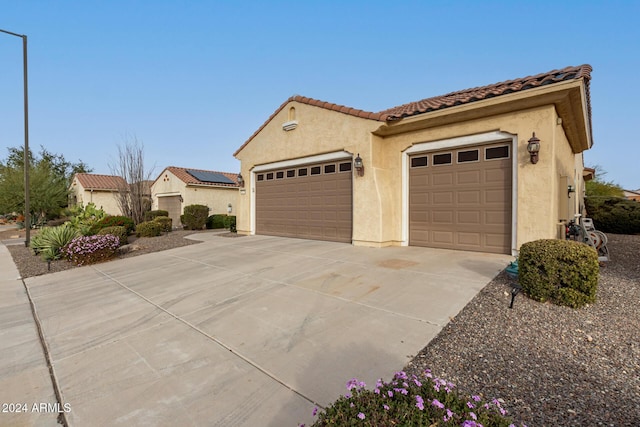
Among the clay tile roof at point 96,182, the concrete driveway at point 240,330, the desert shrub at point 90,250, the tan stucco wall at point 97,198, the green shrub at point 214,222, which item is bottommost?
the concrete driveway at point 240,330

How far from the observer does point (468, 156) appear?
775 cm

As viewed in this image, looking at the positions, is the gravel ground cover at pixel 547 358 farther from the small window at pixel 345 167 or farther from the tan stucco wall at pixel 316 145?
the small window at pixel 345 167

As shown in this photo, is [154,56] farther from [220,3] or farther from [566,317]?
[566,317]

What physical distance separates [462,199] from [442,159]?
1.26 metres

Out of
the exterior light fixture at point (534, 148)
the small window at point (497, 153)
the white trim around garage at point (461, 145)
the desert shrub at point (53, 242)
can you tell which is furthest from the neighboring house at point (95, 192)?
the exterior light fixture at point (534, 148)

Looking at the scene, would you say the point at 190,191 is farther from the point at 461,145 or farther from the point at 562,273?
the point at 562,273

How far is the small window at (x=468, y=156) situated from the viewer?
25.1 ft

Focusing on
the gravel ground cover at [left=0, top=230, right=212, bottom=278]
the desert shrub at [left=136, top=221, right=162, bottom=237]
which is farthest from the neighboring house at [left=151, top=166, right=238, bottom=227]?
the gravel ground cover at [left=0, top=230, right=212, bottom=278]

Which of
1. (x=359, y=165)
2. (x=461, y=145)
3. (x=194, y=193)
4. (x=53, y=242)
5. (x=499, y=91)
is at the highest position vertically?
(x=499, y=91)

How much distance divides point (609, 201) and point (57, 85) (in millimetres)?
26758

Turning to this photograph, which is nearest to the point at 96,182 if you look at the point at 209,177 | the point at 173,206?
the point at 173,206

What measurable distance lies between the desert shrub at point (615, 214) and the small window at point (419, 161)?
504 inches

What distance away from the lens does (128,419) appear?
2293mm

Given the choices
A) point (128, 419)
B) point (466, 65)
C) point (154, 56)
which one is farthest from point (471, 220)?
point (154, 56)
